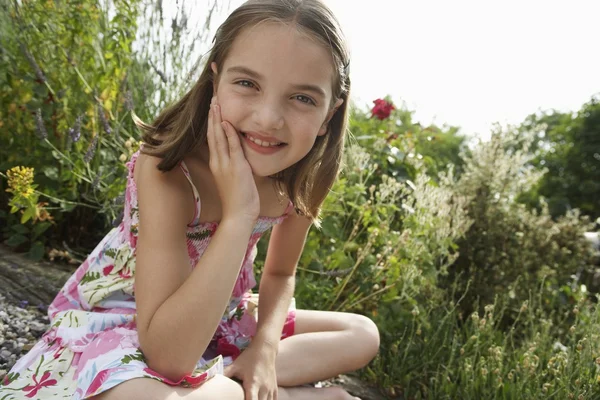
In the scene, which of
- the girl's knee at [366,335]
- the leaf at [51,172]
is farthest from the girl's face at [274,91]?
the leaf at [51,172]

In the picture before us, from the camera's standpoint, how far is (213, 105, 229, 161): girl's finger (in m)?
1.82

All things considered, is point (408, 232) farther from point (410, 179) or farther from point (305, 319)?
point (410, 179)

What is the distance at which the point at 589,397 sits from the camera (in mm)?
2203

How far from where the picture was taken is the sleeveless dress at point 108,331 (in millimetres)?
1657

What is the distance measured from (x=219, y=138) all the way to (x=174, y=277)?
0.44m

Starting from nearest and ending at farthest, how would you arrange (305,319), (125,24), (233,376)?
(233,376) → (305,319) → (125,24)

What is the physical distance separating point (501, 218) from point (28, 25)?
3.13 m

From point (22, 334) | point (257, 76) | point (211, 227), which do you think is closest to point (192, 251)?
point (211, 227)

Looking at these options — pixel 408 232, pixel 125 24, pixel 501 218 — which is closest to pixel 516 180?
pixel 501 218

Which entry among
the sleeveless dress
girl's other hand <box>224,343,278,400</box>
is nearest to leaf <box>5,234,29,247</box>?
the sleeveless dress

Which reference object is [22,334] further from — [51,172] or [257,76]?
[257,76]

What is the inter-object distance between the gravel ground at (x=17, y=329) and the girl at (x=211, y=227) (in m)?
0.30

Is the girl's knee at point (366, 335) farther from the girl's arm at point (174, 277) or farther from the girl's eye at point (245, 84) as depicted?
the girl's eye at point (245, 84)

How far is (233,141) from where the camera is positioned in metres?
1.82
